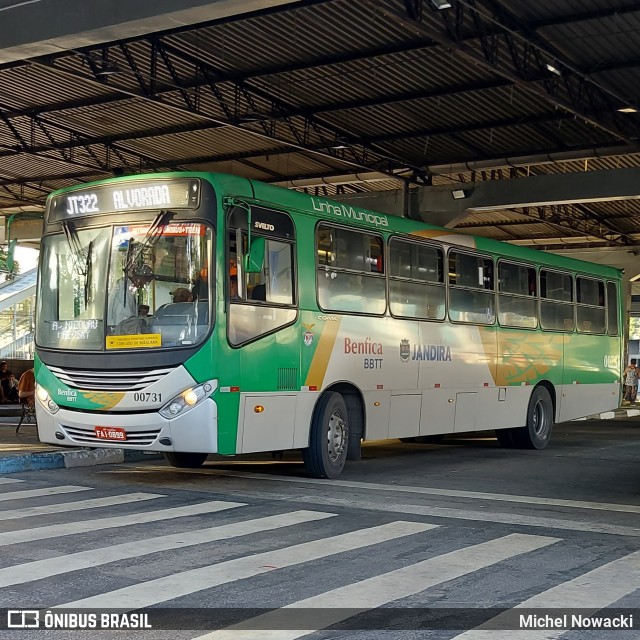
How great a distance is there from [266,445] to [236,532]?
2691mm

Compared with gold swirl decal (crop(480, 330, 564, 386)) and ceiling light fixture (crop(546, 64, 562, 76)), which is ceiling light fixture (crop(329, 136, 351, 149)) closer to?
ceiling light fixture (crop(546, 64, 562, 76))

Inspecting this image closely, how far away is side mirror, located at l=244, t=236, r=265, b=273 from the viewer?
10914 mm

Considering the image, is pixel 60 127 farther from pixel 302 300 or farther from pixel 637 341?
pixel 637 341

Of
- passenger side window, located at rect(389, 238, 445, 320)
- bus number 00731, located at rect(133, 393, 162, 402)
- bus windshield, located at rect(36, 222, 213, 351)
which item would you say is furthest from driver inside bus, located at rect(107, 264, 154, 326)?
passenger side window, located at rect(389, 238, 445, 320)

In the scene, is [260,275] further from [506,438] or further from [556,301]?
[556,301]

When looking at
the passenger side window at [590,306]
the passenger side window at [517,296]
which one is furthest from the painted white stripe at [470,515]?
the passenger side window at [590,306]

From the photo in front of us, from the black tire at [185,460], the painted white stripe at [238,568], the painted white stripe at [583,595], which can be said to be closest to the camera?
the painted white stripe at [583,595]

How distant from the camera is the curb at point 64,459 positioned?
12773mm

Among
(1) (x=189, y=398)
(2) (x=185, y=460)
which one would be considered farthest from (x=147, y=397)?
(2) (x=185, y=460)

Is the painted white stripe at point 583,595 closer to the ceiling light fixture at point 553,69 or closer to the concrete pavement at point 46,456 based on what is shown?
the concrete pavement at point 46,456

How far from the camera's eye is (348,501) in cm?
1050

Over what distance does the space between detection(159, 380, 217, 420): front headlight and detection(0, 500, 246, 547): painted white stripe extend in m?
1.02

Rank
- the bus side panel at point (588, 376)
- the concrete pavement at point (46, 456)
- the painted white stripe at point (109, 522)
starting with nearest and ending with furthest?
the painted white stripe at point (109, 522) → the concrete pavement at point (46, 456) → the bus side panel at point (588, 376)

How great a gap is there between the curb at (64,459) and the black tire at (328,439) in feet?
11.5
